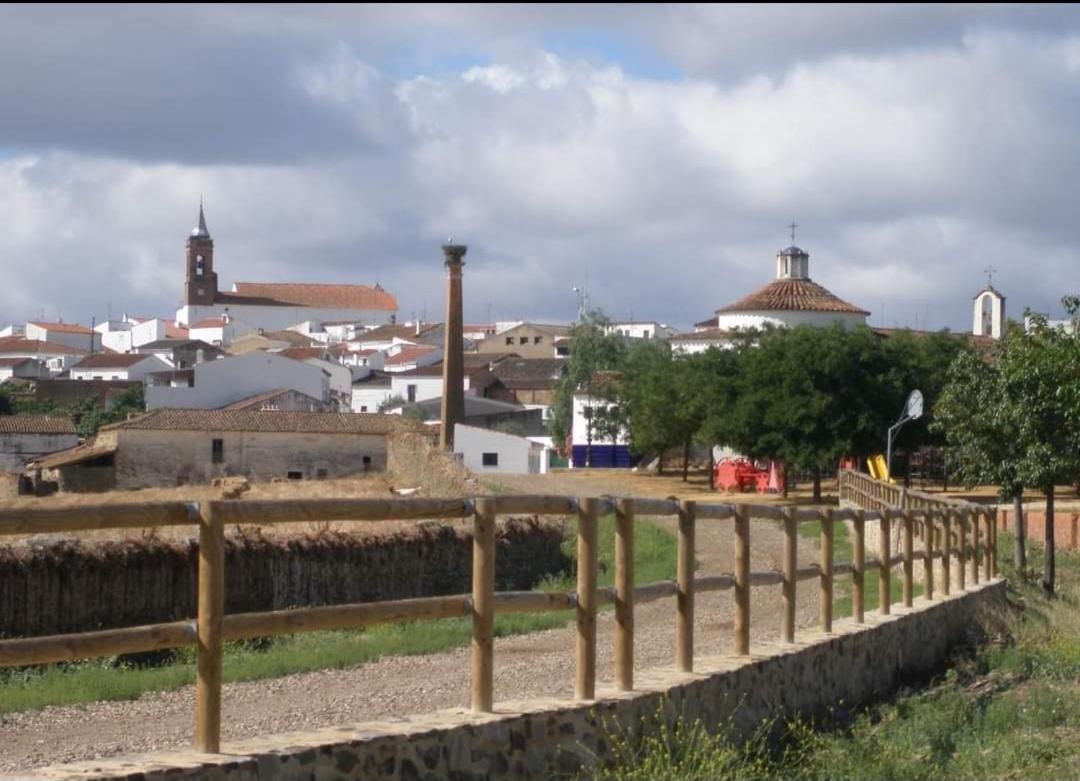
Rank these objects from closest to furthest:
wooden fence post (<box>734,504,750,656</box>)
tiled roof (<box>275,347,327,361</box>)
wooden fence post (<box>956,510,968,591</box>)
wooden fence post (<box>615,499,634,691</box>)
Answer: wooden fence post (<box>615,499,634,691</box>) → wooden fence post (<box>734,504,750,656</box>) → wooden fence post (<box>956,510,968,591</box>) → tiled roof (<box>275,347,327,361</box>)

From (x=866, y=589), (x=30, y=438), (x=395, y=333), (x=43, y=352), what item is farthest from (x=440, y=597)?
(x=43, y=352)

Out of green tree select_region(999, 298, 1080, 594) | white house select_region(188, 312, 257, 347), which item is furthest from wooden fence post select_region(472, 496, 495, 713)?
white house select_region(188, 312, 257, 347)

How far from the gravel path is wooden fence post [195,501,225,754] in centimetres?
230

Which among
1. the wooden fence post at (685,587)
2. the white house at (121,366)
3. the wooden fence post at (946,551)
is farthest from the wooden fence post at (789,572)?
the white house at (121,366)

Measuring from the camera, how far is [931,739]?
41.7ft

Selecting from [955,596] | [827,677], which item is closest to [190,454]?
[955,596]

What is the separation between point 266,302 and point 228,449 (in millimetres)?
123118

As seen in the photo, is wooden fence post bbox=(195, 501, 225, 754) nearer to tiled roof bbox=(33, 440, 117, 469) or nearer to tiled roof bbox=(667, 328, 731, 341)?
tiled roof bbox=(33, 440, 117, 469)

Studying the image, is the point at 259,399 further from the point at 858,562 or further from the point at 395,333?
the point at 858,562

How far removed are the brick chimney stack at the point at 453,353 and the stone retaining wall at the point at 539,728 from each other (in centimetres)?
6130

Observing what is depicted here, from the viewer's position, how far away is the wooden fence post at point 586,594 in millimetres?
9375

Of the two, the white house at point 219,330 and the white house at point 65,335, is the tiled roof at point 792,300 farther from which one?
the white house at point 65,335

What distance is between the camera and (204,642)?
23.3ft

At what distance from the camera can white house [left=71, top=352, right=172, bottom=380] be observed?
435 feet
